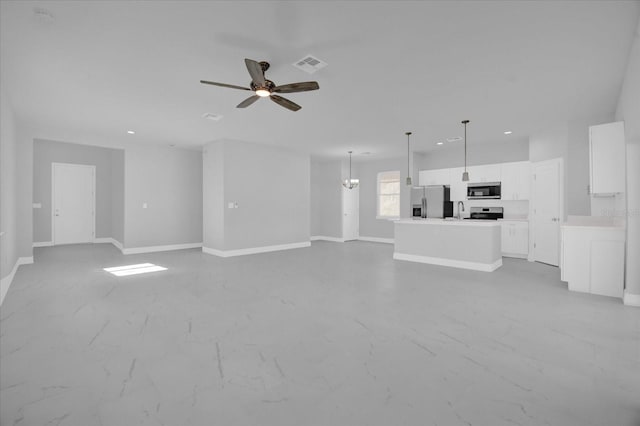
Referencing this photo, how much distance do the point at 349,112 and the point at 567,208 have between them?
14.4 ft

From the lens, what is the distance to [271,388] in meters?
1.94

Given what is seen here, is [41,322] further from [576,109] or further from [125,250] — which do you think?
[576,109]

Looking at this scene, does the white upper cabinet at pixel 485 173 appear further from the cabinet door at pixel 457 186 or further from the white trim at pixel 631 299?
the white trim at pixel 631 299

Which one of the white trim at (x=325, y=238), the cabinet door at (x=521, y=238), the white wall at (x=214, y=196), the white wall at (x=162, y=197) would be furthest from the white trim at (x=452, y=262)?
the white wall at (x=162, y=197)

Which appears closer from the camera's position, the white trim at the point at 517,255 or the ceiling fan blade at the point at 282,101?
the ceiling fan blade at the point at 282,101

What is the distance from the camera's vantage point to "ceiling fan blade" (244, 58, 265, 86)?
9.33 ft

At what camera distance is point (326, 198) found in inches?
420

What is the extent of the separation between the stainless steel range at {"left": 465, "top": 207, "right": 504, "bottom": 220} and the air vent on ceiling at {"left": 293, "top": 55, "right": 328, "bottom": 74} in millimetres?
6171

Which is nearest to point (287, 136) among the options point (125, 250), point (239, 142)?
point (239, 142)

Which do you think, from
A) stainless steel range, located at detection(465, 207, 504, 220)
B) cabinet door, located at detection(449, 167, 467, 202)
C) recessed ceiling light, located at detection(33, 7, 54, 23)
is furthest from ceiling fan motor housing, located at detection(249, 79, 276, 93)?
stainless steel range, located at detection(465, 207, 504, 220)

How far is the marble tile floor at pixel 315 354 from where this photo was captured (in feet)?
5.68

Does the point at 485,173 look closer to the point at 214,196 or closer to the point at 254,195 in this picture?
the point at 254,195

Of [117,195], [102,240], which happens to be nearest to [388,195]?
[117,195]

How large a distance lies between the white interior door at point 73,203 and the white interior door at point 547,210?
1192cm
